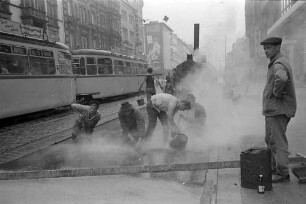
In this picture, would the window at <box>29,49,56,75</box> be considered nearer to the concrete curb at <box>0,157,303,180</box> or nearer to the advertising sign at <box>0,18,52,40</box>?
the advertising sign at <box>0,18,52,40</box>

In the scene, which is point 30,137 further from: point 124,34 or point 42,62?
point 124,34

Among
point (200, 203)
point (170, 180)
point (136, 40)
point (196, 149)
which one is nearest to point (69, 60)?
point (196, 149)

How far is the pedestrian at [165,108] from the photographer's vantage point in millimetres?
6539

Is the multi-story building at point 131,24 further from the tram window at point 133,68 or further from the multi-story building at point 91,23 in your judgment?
the tram window at point 133,68

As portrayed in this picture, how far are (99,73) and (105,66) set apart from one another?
0.75 metres

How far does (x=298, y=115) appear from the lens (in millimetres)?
10758

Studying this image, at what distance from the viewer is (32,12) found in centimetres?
2766

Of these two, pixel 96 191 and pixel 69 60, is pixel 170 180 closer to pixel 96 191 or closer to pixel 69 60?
pixel 96 191

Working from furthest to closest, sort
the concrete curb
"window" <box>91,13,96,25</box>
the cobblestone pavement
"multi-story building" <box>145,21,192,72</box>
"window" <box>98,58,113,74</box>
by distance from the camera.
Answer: "multi-story building" <box>145,21,192,72</box> < "window" <box>91,13,96,25</box> < "window" <box>98,58,113,74</box> < the cobblestone pavement < the concrete curb

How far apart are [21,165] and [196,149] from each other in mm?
3368

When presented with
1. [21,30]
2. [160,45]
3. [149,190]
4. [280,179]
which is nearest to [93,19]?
[21,30]

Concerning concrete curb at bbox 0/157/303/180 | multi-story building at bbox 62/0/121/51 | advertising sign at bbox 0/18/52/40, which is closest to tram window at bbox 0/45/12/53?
advertising sign at bbox 0/18/52/40

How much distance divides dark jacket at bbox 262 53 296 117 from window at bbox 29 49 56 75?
9875mm

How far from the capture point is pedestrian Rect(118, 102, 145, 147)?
6.84m
